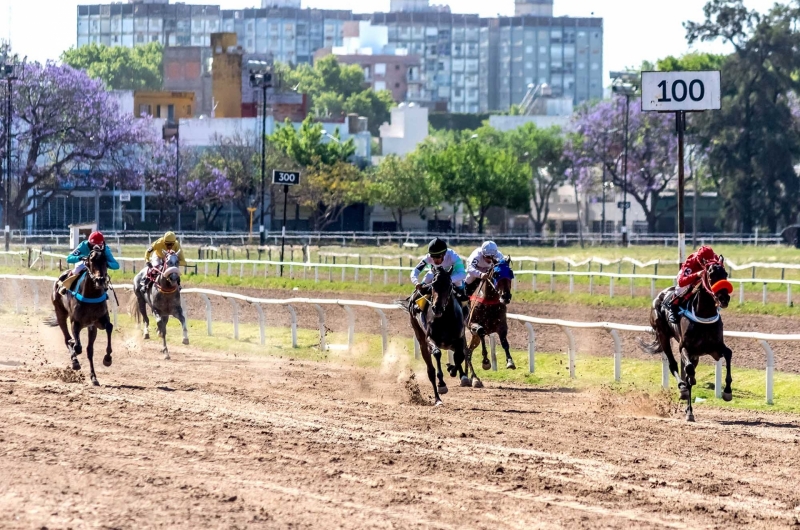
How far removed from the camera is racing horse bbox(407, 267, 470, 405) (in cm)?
1373

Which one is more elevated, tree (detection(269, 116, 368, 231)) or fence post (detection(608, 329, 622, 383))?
tree (detection(269, 116, 368, 231))

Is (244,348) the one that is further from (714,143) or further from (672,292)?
(714,143)

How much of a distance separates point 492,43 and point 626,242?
143 m

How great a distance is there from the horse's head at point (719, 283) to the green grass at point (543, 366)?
6.56 feet

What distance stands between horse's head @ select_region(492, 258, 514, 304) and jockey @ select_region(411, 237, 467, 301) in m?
1.43

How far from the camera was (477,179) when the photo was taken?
7075 cm

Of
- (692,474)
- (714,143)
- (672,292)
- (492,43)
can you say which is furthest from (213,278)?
(492,43)

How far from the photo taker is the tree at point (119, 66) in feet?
490

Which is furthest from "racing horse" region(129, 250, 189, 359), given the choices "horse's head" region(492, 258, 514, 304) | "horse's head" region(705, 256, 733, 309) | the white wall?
the white wall

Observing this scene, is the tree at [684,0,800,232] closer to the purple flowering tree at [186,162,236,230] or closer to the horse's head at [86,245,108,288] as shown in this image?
the purple flowering tree at [186,162,236,230]

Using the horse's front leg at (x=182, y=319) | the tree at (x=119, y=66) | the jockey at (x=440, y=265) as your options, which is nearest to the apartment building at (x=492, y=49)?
the tree at (x=119, y=66)

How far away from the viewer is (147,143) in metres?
66.3

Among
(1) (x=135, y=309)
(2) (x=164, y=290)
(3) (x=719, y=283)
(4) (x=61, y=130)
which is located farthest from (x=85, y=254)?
(4) (x=61, y=130)

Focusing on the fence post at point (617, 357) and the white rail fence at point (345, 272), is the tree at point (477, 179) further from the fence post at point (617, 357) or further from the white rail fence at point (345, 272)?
the fence post at point (617, 357)
